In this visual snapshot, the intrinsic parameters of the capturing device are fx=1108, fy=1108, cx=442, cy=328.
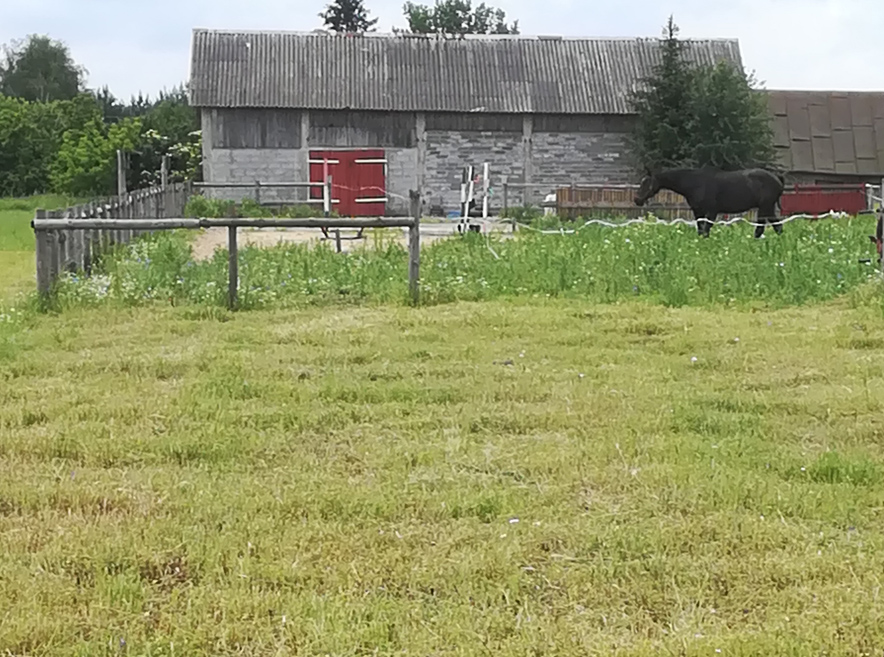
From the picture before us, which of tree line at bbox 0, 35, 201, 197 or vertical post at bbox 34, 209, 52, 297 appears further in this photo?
tree line at bbox 0, 35, 201, 197

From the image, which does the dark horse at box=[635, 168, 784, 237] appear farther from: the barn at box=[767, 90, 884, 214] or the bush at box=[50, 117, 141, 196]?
the bush at box=[50, 117, 141, 196]

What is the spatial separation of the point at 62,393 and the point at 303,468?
2.20 meters

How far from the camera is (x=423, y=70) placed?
97.8 feet

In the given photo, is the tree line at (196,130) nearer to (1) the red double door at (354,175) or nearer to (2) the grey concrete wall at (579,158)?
(2) the grey concrete wall at (579,158)

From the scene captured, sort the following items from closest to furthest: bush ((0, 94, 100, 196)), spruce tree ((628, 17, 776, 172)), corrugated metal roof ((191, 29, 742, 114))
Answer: spruce tree ((628, 17, 776, 172)) → corrugated metal roof ((191, 29, 742, 114)) → bush ((0, 94, 100, 196))

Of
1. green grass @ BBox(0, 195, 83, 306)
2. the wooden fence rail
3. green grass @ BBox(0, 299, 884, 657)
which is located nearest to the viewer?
green grass @ BBox(0, 299, 884, 657)

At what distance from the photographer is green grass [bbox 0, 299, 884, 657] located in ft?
11.2

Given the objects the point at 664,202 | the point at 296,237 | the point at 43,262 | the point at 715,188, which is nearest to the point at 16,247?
the point at 296,237

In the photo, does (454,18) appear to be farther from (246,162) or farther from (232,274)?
(232,274)

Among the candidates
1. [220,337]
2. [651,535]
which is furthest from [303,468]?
[220,337]

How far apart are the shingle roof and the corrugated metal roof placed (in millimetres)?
2119

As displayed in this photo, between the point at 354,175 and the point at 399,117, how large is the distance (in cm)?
198

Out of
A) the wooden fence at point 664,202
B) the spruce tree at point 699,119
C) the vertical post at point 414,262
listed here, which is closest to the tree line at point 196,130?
the spruce tree at point 699,119

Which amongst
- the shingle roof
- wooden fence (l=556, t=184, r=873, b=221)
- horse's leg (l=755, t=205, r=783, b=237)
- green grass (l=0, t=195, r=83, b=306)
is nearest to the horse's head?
horse's leg (l=755, t=205, r=783, b=237)
